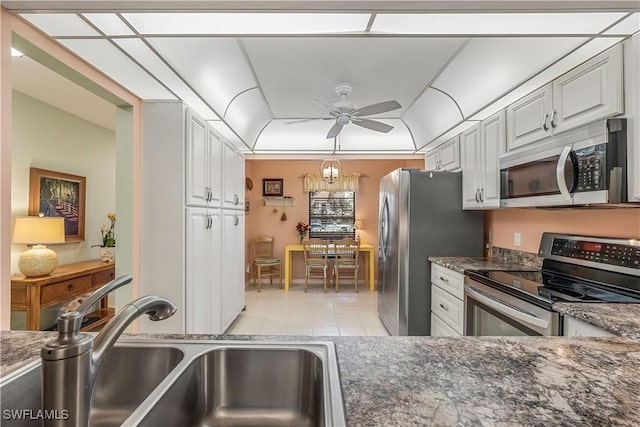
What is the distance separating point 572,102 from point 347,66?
153cm

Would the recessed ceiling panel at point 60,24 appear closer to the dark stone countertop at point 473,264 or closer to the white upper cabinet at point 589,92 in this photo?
the white upper cabinet at point 589,92

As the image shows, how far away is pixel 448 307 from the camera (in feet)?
8.40

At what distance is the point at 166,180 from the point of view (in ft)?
7.69

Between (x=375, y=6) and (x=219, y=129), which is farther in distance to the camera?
(x=219, y=129)

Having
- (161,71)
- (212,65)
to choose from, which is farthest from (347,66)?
(161,71)

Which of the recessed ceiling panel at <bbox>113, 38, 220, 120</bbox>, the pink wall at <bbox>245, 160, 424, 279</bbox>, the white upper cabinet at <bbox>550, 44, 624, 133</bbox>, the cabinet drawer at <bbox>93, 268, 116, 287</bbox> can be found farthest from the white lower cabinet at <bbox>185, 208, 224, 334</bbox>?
the pink wall at <bbox>245, 160, 424, 279</bbox>

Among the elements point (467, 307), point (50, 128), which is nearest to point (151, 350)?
point (467, 307)

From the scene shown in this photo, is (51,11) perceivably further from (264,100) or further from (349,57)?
(264,100)

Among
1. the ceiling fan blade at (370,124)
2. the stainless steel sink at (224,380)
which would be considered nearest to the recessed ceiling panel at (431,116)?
the ceiling fan blade at (370,124)

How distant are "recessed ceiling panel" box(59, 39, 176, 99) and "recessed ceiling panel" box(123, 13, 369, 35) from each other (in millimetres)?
312

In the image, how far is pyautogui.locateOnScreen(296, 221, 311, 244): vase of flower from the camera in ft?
19.2

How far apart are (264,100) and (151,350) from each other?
274 cm

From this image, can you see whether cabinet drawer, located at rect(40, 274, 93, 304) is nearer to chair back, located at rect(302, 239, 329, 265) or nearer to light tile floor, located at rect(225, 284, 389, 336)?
light tile floor, located at rect(225, 284, 389, 336)

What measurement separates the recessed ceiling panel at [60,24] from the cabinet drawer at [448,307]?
2817 mm
